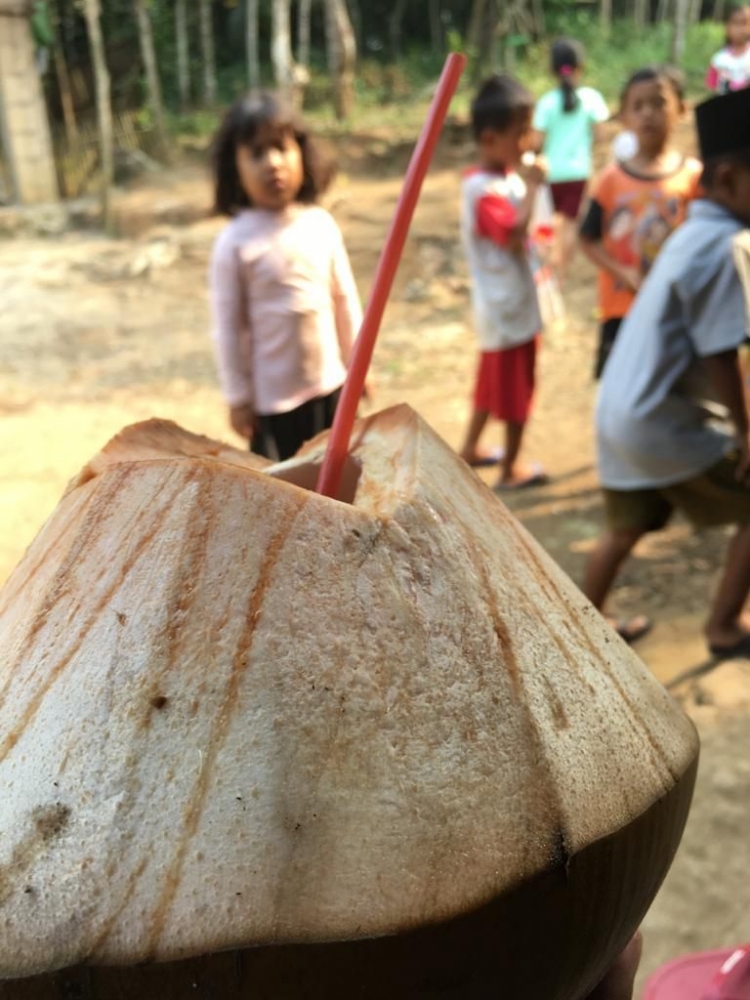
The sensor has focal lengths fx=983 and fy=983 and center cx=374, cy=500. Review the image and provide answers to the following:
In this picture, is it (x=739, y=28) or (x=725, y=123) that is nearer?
(x=725, y=123)

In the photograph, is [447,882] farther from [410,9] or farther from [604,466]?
[410,9]

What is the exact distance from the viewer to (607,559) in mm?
2922

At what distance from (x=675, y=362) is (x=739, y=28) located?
4966 millimetres

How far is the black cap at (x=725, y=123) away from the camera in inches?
92.2

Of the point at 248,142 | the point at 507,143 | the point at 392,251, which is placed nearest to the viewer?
the point at 392,251

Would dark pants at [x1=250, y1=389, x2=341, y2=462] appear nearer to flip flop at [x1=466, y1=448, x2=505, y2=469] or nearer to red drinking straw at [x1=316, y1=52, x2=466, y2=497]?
flip flop at [x1=466, y1=448, x2=505, y2=469]

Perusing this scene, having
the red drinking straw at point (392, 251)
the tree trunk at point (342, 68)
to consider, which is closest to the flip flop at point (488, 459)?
the red drinking straw at point (392, 251)

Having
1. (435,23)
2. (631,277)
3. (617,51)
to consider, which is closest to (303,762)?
(631,277)

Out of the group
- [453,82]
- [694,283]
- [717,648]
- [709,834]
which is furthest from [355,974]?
[717,648]

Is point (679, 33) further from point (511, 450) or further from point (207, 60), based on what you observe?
point (511, 450)

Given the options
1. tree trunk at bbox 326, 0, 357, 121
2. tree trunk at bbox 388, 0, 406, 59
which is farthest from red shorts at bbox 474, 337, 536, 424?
tree trunk at bbox 388, 0, 406, 59

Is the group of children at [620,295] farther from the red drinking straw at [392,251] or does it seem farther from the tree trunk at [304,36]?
the tree trunk at [304,36]

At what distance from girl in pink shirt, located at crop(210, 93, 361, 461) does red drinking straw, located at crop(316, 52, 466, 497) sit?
2.12 m

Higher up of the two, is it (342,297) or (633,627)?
(342,297)
